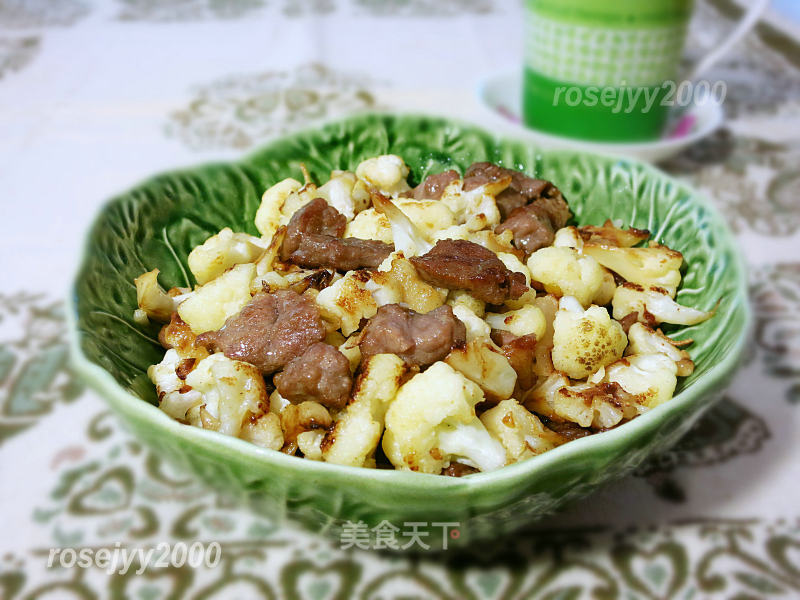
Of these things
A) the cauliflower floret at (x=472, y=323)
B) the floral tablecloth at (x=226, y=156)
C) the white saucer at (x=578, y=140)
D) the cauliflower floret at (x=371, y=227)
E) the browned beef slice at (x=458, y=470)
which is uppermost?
the cauliflower floret at (x=371, y=227)

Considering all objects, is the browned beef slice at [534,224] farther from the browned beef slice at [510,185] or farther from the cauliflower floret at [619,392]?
the cauliflower floret at [619,392]

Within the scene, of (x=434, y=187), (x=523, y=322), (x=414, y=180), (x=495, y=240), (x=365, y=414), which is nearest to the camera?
(x=365, y=414)

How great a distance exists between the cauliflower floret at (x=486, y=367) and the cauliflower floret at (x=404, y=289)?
83mm

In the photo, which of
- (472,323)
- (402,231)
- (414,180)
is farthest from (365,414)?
(414,180)

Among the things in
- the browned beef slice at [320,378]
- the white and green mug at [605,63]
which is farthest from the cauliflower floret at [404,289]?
the white and green mug at [605,63]

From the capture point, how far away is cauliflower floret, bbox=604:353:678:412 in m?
0.65

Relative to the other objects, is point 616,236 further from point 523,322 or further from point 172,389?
point 172,389

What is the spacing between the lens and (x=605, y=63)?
4.17ft

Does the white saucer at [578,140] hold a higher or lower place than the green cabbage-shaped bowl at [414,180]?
lower

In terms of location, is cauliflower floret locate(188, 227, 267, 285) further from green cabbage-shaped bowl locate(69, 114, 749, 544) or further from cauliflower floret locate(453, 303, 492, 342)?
cauliflower floret locate(453, 303, 492, 342)

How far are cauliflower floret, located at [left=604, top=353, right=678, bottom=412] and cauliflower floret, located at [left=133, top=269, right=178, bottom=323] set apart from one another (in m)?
0.49

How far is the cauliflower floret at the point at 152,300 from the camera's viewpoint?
744 mm

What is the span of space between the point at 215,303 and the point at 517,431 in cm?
35

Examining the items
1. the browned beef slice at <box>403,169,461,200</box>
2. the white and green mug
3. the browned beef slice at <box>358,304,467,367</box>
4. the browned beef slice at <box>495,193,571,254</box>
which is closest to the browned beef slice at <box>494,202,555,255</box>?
the browned beef slice at <box>495,193,571,254</box>
